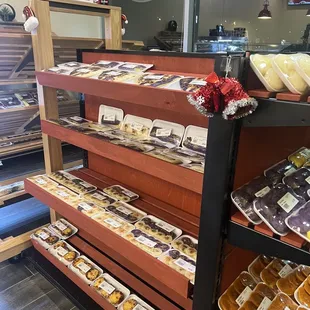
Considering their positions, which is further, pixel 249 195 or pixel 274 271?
pixel 274 271

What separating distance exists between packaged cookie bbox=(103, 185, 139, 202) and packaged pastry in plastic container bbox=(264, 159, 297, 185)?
847mm

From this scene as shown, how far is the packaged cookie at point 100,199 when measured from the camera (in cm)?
160

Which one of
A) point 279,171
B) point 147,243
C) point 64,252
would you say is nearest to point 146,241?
point 147,243

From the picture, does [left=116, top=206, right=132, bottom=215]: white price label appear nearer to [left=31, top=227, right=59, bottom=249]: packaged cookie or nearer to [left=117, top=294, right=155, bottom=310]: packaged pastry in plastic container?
[left=117, top=294, right=155, bottom=310]: packaged pastry in plastic container

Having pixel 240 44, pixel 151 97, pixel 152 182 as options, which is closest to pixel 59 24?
pixel 240 44

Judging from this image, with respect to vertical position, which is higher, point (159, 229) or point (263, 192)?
point (263, 192)

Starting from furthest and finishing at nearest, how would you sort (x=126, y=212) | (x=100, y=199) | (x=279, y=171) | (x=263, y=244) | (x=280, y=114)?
1. (x=100, y=199)
2. (x=126, y=212)
3. (x=279, y=171)
4. (x=263, y=244)
5. (x=280, y=114)

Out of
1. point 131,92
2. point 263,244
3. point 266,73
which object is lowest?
point 263,244

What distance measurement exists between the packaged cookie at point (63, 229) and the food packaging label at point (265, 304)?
1.32 meters

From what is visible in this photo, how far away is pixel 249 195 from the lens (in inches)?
35.0

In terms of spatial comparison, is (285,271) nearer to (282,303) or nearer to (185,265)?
(282,303)

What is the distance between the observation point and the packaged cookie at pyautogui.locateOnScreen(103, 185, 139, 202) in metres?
1.67

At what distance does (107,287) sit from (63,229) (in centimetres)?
61

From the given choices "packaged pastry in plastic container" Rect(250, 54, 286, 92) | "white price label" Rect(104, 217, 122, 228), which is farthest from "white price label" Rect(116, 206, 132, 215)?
"packaged pastry in plastic container" Rect(250, 54, 286, 92)
